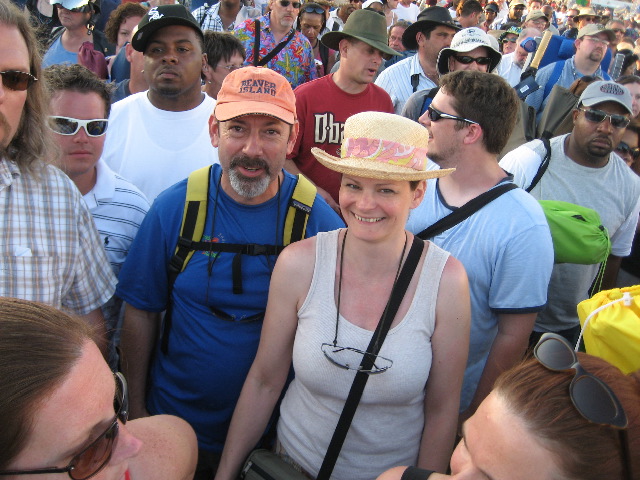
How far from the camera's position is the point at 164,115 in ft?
10.2

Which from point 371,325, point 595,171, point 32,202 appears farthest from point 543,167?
point 32,202

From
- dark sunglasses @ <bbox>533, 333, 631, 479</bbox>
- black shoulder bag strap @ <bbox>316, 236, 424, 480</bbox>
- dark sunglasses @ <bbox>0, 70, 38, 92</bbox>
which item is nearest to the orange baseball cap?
dark sunglasses @ <bbox>0, 70, 38, 92</bbox>

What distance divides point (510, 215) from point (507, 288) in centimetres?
31

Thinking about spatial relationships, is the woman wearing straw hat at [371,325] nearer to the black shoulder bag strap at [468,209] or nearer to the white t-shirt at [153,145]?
the black shoulder bag strap at [468,209]

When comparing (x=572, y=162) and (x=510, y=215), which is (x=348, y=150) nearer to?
(x=510, y=215)

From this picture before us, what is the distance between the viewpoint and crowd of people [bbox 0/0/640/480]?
3.76 ft

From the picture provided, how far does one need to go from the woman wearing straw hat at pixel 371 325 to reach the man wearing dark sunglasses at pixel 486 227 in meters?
0.41

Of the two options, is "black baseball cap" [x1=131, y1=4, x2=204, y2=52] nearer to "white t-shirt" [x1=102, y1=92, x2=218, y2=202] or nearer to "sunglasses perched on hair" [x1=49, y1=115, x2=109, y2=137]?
"white t-shirt" [x1=102, y1=92, x2=218, y2=202]

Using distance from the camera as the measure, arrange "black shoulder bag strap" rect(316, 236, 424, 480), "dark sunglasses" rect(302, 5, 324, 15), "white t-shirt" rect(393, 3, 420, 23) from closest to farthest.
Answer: "black shoulder bag strap" rect(316, 236, 424, 480) < "dark sunglasses" rect(302, 5, 324, 15) < "white t-shirt" rect(393, 3, 420, 23)

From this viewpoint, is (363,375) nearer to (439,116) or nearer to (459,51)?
(439,116)

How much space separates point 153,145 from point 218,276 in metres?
1.26

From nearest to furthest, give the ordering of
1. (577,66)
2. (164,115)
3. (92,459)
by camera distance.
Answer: (92,459) < (164,115) < (577,66)

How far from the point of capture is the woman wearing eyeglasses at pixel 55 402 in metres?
1.04

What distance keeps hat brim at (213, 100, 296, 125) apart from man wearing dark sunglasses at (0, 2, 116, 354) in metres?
0.69
